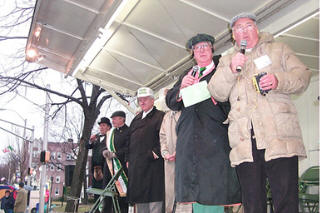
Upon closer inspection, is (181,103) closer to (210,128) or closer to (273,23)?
(210,128)

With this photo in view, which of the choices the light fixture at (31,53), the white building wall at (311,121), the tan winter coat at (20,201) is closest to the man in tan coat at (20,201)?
the tan winter coat at (20,201)

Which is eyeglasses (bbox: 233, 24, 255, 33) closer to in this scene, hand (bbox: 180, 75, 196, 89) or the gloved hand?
hand (bbox: 180, 75, 196, 89)

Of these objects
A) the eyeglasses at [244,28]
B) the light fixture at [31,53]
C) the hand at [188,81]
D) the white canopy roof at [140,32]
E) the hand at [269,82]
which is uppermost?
the light fixture at [31,53]

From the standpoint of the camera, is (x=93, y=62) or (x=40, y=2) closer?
(x=40, y=2)

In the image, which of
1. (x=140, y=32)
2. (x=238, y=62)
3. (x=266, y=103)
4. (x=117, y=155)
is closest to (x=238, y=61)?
(x=238, y=62)

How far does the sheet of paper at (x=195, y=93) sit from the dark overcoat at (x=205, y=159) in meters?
0.09

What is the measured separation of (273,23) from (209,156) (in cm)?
241

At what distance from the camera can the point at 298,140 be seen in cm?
217

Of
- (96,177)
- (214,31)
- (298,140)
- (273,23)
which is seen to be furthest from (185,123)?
(96,177)

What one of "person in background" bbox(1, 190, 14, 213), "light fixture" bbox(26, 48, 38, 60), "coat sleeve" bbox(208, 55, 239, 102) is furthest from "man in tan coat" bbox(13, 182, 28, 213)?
"coat sleeve" bbox(208, 55, 239, 102)

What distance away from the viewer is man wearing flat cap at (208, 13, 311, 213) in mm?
2107

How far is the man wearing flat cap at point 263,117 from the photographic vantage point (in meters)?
2.11

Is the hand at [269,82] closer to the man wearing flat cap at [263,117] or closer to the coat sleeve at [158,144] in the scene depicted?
the man wearing flat cap at [263,117]

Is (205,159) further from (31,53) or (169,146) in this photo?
(31,53)
